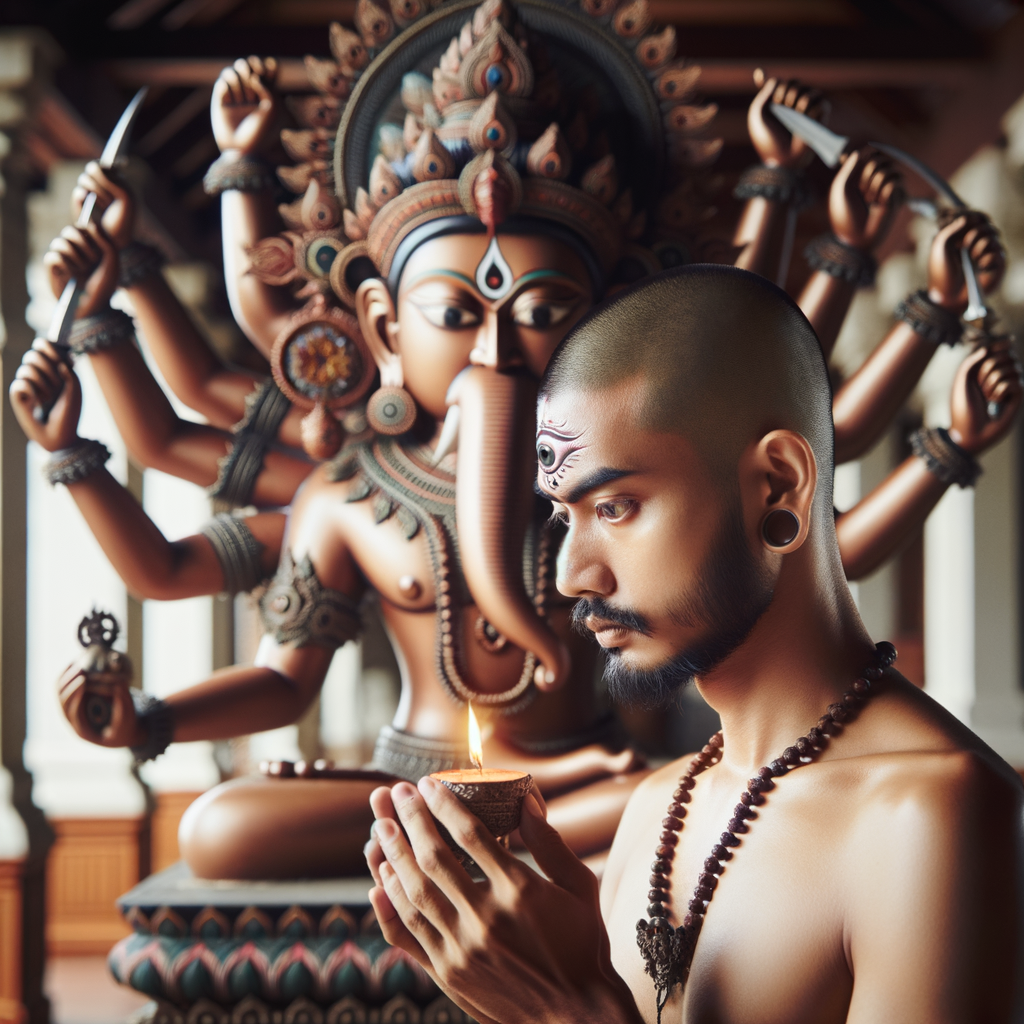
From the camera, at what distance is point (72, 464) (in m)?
2.02

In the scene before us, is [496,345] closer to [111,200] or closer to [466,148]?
[466,148]

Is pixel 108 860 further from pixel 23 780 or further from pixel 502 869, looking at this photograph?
pixel 502 869

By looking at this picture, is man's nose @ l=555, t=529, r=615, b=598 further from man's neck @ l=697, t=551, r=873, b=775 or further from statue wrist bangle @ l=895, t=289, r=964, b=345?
statue wrist bangle @ l=895, t=289, r=964, b=345

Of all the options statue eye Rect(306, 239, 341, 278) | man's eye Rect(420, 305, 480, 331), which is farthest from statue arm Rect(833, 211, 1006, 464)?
statue eye Rect(306, 239, 341, 278)

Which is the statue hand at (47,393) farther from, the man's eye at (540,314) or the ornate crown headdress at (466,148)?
the man's eye at (540,314)

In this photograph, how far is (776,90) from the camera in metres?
Answer: 2.16

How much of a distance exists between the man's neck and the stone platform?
1047 mm

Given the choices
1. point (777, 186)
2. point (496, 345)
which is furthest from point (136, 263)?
point (777, 186)

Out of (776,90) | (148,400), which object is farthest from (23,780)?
(776,90)

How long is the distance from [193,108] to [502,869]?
198 inches

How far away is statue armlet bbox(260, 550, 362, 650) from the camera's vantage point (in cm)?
216

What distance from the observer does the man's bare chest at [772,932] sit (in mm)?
956

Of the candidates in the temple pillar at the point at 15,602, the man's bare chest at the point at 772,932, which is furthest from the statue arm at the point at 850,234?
the temple pillar at the point at 15,602

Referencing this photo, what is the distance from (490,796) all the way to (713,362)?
1.42ft
